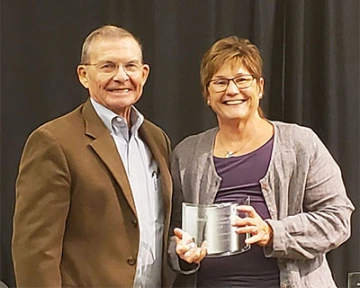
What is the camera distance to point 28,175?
1533mm

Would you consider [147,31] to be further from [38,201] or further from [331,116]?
[38,201]

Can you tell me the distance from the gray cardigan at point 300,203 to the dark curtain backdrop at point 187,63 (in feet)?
2.19

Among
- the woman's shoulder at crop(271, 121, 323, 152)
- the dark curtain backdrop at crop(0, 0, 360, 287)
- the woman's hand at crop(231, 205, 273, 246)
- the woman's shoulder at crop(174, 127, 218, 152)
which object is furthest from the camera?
the dark curtain backdrop at crop(0, 0, 360, 287)

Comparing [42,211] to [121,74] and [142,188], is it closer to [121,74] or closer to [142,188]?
[142,188]

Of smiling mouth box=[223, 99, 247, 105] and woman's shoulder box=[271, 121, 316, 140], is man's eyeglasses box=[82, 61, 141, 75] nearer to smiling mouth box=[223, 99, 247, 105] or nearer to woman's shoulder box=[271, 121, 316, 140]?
smiling mouth box=[223, 99, 247, 105]

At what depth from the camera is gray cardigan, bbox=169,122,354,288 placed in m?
1.56

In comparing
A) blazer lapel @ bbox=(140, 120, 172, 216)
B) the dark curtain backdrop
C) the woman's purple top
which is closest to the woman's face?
the woman's purple top

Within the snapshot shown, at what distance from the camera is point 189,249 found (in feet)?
5.06

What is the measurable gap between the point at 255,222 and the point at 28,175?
0.53m

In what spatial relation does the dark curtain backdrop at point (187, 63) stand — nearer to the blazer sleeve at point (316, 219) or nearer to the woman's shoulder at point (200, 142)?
the woman's shoulder at point (200, 142)

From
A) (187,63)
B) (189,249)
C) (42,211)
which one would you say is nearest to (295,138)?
(189,249)

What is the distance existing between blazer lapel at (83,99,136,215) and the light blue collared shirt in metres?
0.02

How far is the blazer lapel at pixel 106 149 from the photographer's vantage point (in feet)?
5.16

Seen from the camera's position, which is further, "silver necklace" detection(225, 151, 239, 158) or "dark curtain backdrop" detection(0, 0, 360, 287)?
"dark curtain backdrop" detection(0, 0, 360, 287)
